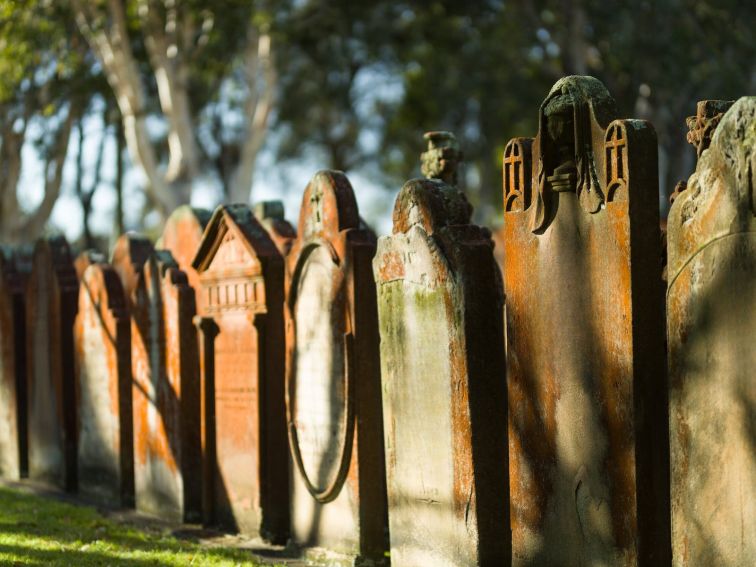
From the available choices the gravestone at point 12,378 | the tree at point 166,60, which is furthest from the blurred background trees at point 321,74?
the gravestone at point 12,378

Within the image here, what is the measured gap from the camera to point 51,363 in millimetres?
11211

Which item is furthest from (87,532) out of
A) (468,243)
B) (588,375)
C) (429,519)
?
(588,375)

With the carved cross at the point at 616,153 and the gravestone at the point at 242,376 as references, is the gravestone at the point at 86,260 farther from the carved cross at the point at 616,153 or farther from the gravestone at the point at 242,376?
the carved cross at the point at 616,153

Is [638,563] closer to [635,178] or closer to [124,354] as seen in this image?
[635,178]

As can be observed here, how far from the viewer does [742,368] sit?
448cm

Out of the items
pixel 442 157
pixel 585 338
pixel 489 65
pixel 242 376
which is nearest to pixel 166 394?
pixel 242 376

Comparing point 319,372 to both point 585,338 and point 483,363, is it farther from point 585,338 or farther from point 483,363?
point 585,338

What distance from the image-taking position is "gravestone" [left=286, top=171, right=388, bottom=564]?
23.1 ft

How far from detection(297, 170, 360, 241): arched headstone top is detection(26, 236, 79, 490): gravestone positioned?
4258 mm

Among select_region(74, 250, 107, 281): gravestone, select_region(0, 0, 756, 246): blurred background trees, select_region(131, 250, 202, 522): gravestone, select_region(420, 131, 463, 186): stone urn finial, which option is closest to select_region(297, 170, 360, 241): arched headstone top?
select_region(420, 131, 463, 186): stone urn finial

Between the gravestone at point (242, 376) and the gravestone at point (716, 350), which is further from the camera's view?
the gravestone at point (242, 376)

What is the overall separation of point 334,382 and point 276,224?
173 cm

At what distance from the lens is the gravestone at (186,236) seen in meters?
9.34

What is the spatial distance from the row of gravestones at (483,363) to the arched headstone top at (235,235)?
0.02 m
